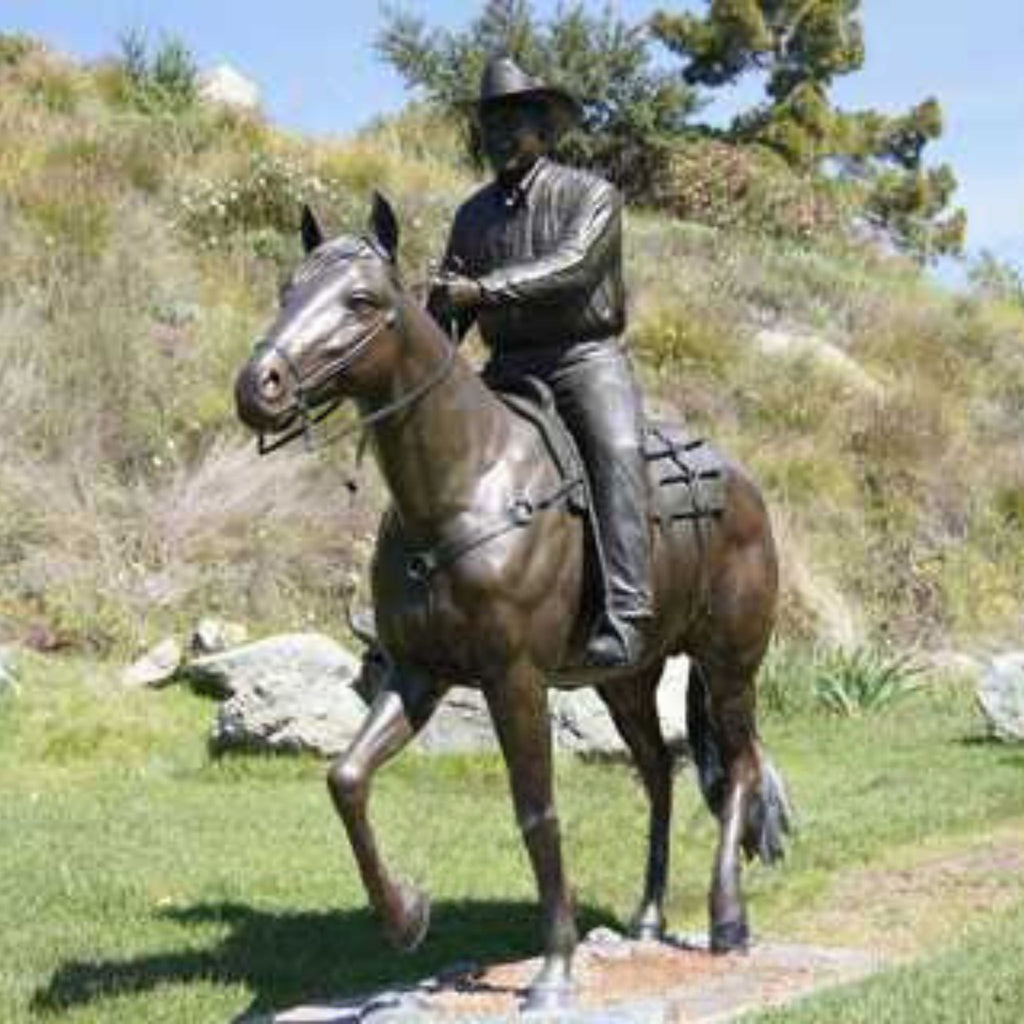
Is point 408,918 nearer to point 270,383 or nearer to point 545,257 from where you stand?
point 270,383

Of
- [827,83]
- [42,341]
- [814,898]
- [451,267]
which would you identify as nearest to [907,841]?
[814,898]

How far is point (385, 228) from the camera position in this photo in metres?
6.09

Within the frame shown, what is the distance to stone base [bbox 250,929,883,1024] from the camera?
6375 millimetres

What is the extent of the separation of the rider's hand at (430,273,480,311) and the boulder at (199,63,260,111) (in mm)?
17652

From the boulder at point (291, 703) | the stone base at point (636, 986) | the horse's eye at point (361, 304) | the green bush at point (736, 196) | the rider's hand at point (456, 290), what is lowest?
the stone base at point (636, 986)

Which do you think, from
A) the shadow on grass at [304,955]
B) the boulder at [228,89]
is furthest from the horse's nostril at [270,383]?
the boulder at [228,89]

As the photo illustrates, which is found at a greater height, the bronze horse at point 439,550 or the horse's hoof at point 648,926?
the bronze horse at point 439,550

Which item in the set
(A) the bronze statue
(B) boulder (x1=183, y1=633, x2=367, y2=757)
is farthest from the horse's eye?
(B) boulder (x1=183, y1=633, x2=367, y2=757)

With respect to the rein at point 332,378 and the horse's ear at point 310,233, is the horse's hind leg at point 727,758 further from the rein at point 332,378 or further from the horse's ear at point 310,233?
the horse's ear at point 310,233

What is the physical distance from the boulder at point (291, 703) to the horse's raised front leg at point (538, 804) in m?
5.17

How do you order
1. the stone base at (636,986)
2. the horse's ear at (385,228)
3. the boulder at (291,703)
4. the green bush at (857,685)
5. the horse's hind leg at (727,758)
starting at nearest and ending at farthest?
the horse's ear at (385,228) → the stone base at (636,986) → the horse's hind leg at (727,758) → the boulder at (291,703) → the green bush at (857,685)

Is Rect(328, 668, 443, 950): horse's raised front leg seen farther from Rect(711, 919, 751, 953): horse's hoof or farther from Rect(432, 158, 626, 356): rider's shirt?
Rect(711, 919, 751, 953): horse's hoof

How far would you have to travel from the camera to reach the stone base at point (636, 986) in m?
6.38

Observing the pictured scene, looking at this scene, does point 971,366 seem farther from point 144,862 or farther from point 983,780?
point 144,862
